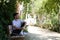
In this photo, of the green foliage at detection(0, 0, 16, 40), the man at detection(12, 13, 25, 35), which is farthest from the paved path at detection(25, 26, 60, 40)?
the man at detection(12, 13, 25, 35)

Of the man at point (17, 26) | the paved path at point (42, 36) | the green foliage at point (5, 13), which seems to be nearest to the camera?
the man at point (17, 26)

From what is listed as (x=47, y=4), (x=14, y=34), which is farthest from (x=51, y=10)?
(x=14, y=34)

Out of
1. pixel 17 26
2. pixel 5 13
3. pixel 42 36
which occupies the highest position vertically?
pixel 5 13

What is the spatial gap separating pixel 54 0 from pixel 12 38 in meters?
3.52

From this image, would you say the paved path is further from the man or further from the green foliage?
the man

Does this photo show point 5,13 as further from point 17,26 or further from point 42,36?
point 42,36

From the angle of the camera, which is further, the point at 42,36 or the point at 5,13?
the point at 42,36

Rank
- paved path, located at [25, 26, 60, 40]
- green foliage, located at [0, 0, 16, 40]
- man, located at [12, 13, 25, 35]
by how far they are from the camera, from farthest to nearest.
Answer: paved path, located at [25, 26, 60, 40] → green foliage, located at [0, 0, 16, 40] → man, located at [12, 13, 25, 35]

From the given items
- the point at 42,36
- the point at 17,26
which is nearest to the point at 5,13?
the point at 17,26

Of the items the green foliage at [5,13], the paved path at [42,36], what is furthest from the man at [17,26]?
the paved path at [42,36]

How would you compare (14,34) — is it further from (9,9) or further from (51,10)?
(51,10)

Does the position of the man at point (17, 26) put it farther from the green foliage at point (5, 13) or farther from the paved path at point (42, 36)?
the paved path at point (42, 36)

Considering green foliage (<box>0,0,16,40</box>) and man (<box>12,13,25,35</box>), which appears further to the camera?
green foliage (<box>0,0,16,40</box>)

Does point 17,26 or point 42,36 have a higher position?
point 17,26
